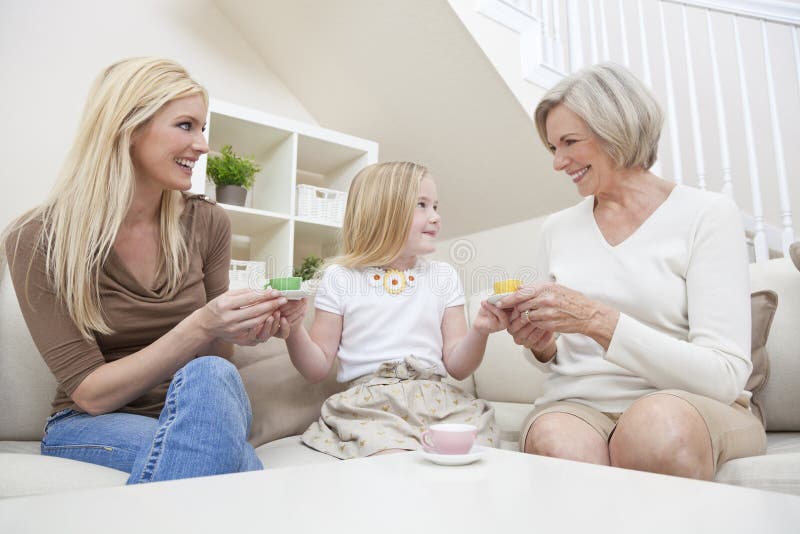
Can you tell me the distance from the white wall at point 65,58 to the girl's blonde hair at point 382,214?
1.69 meters

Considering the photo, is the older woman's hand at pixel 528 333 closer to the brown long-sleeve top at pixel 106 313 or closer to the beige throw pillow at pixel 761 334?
the beige throw pillow at pixel 761 334

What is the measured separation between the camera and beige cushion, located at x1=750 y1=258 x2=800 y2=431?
134cm

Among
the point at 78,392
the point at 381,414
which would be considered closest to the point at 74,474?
the point at 78,392

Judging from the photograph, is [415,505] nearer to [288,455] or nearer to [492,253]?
[288,455]

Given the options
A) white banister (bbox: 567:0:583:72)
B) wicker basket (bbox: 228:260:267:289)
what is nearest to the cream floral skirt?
wicker basket (bbox: 228:260:267:289)

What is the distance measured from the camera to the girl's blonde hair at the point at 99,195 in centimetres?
109

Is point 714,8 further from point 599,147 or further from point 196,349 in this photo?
point 196,349

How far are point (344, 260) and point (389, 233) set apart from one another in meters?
0.15

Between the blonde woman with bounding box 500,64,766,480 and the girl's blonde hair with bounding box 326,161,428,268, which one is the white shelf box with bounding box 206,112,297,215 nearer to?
the girl's blonde hair with bounding box 326,161,428,268

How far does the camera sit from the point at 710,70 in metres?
3.20

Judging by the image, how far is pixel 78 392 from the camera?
1.04 meters

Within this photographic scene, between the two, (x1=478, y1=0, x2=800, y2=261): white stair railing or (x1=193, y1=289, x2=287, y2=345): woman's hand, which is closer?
(x1=193, y1=289, x2=287, y2=345): woman's hand

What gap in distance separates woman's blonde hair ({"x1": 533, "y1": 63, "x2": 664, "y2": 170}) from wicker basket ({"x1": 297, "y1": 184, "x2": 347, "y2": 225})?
1.51 m

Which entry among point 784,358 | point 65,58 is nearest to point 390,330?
point 784,358
